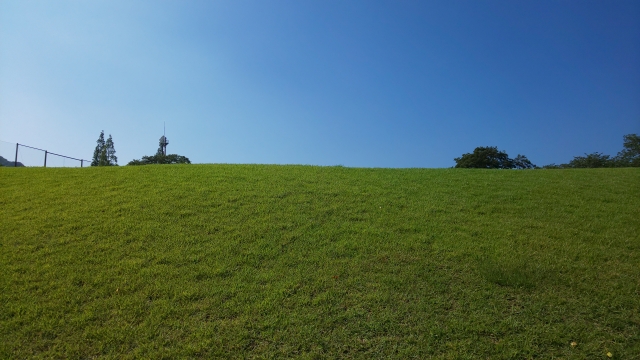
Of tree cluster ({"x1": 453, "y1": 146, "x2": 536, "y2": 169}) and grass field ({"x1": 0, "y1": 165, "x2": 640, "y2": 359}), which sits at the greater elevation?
tree cluster ({"x1": 453, "y1": 146, "x2": 536, "y2": 169})

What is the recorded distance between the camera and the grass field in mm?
4570

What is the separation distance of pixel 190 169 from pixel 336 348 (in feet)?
31.1

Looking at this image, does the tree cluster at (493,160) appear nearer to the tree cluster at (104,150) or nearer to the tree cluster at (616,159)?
the tree cluster at (616,159)

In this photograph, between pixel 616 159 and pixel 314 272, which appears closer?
pixel 314 272

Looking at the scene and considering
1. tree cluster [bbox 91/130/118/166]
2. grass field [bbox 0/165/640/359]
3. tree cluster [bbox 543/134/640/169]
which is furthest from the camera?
tree cluster [bbox 91/130/118/166]

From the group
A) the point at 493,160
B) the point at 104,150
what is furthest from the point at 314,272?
the point at 104,150

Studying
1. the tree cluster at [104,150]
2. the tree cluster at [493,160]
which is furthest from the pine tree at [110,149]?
the tree cluster at [493,160]

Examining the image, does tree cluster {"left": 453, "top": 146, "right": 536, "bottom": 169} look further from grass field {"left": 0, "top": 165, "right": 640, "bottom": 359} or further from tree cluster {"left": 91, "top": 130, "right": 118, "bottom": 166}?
tree cluster {"left": 91, "top": 130, "right": 118, "bottom": 166}

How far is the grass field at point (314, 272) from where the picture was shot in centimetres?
457

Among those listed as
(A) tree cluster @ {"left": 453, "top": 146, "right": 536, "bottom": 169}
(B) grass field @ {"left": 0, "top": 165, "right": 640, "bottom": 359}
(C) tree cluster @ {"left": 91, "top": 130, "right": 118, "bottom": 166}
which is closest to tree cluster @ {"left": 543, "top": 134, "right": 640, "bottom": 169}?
(A) tree cluster @ {"left": 453, "top": 146, "right": 536, "bottom": 169}

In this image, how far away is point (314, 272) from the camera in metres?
6.00

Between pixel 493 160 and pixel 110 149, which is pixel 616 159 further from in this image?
pixel 110 149

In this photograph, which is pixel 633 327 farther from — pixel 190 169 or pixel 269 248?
pixel 190 169

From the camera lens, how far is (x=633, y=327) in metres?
4.86
